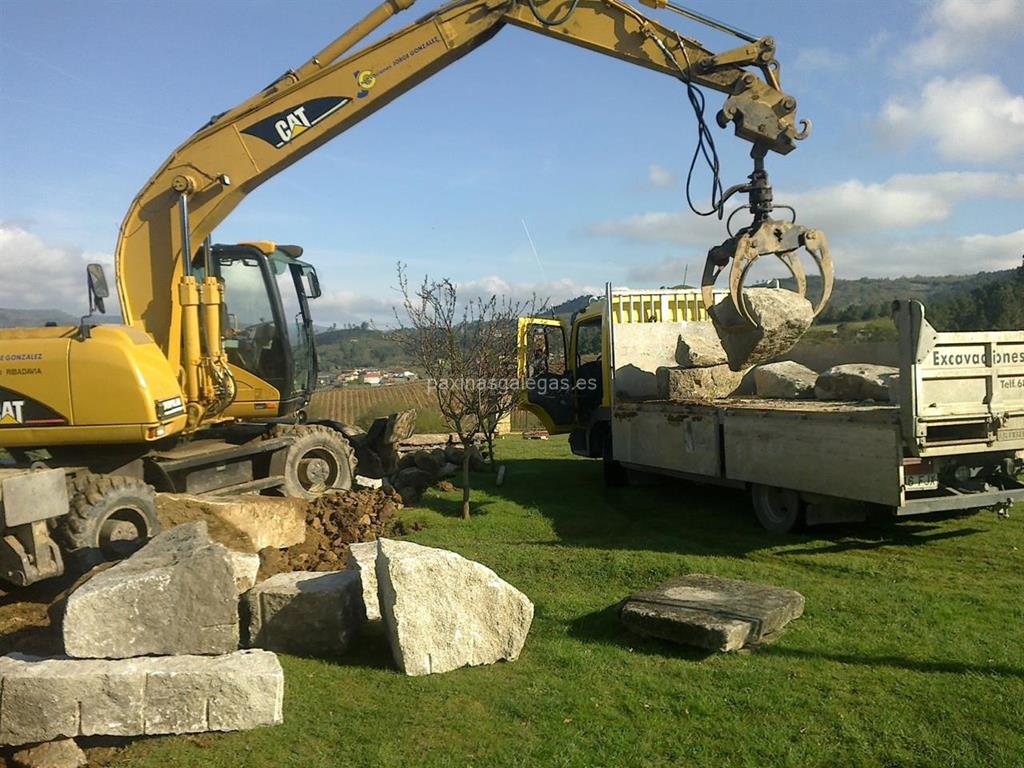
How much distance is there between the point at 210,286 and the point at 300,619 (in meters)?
Answer: 4.08

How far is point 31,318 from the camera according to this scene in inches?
309

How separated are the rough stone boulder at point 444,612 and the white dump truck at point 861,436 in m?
3.58

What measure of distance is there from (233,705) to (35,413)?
4.13 meters

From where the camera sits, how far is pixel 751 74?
7.52 meters

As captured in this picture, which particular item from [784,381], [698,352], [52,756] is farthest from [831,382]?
[52,756]

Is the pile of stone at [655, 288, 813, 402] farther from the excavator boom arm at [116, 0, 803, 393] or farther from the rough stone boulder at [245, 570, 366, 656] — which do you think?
the rough stone boulder at [245, 570, 366, 656]

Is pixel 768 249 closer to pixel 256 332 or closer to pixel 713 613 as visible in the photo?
pixel 713 613

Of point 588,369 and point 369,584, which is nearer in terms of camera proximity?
point 369,584

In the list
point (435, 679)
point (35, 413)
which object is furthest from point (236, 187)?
point (435, 679)

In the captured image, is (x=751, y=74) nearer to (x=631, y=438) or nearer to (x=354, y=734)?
(x=631, y=438)

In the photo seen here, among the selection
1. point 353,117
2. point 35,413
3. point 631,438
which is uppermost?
point 353,117

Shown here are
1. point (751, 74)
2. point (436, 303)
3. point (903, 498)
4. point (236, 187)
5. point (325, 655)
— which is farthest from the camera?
point (436, 303)

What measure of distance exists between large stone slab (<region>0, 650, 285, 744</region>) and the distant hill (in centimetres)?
412

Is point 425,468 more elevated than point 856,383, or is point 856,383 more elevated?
point 856,383
